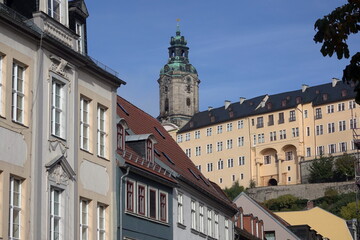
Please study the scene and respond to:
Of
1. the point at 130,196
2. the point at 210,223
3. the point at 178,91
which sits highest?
the point at 178,91

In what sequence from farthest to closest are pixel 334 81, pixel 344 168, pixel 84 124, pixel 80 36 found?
pixel 334 81
pixel 344 168
pixel 80 36
pixel 84 124

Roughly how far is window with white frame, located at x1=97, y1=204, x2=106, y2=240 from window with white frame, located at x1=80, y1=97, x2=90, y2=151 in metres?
2.03

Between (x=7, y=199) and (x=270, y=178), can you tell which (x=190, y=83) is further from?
(x=7, y=199)

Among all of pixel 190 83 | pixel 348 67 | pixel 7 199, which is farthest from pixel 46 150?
pixel 190 83

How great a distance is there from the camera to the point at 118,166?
2862 cm

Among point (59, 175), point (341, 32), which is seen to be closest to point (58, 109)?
point (59, 175)

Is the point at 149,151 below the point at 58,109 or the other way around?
the other way around

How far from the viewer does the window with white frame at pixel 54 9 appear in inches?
989

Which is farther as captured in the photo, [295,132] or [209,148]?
[209,148]

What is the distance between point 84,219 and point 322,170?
120m

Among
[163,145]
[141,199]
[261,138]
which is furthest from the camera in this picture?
[261,138]

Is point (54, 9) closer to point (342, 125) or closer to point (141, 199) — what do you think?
point (141, 199)

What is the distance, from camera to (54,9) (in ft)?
83.4

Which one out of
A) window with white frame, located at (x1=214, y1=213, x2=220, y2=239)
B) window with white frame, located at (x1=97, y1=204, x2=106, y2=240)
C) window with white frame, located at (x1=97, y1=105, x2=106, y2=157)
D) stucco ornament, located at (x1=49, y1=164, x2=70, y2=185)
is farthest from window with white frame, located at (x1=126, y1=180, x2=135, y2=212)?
window with white frame, located at (x1=214, y1=213, x2=220, y2=239)
